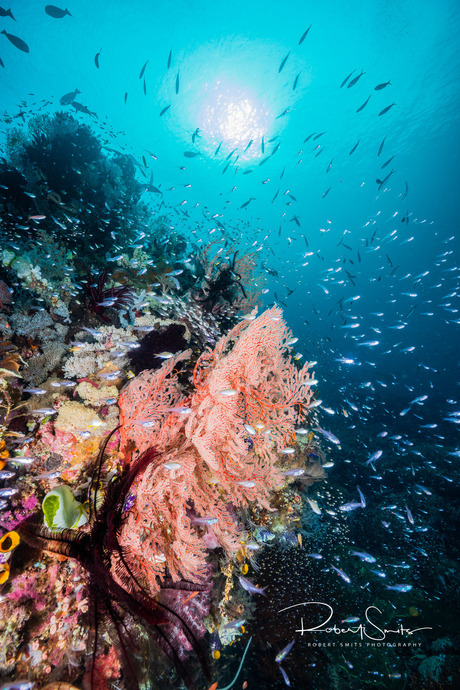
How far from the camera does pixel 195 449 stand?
357 centimetres

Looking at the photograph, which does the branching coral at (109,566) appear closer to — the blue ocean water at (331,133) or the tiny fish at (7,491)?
the tiny fish at (7,491)

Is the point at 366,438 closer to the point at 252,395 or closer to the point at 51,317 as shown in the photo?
the point at 252,395

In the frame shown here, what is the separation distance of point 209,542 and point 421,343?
73.0 meters

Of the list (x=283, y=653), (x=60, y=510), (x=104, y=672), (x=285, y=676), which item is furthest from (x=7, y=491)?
(x=285, y=676)

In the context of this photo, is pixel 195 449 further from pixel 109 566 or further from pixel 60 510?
pixel 60 510

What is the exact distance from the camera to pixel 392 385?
104 ft

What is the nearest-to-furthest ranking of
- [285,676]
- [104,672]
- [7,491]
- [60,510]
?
[60,510] → [7,491] → [104,672] → [285,676]

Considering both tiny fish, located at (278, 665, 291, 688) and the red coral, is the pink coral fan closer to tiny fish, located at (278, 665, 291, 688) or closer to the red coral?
the red coral

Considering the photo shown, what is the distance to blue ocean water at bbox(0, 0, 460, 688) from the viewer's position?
7.93m

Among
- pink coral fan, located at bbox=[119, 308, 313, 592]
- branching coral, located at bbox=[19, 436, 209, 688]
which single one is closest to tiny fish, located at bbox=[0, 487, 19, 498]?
branching coral, located at bbox=[19, 436, 209, 688]

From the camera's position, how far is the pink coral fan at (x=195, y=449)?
3.13 metres

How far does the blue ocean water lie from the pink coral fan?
8.05 ft

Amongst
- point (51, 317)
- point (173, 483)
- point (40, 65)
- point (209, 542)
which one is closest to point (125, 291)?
point (51, 317)

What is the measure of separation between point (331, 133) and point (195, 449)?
55.5 metres
